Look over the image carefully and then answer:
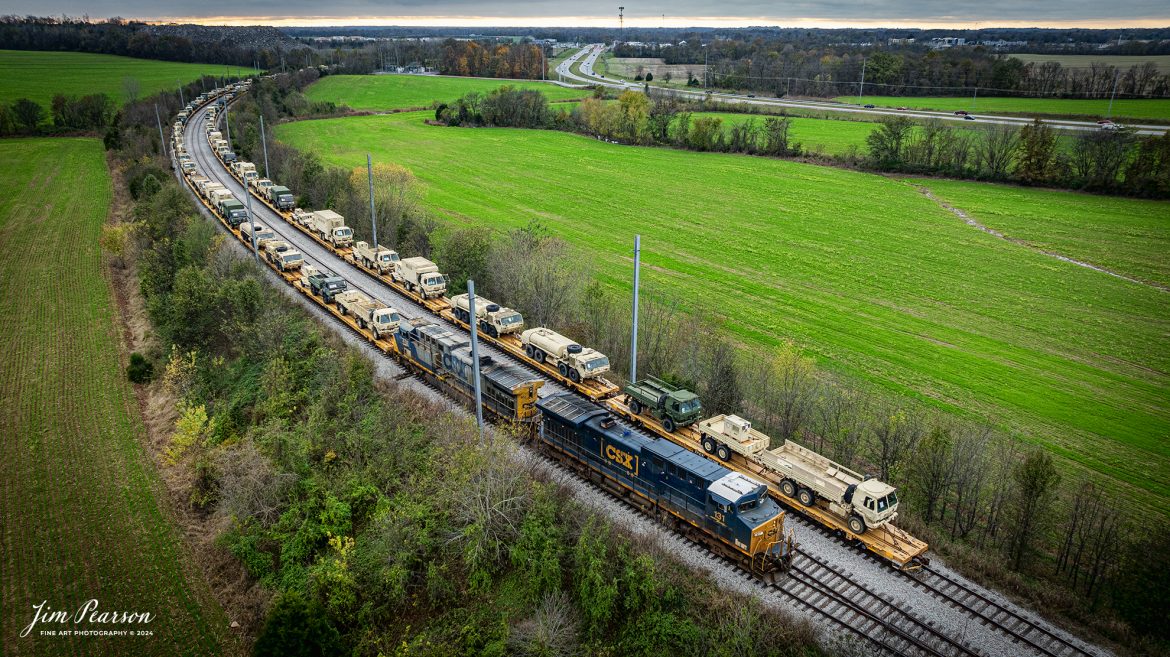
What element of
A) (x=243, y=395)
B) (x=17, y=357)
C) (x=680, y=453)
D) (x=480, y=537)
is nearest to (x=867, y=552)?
(x=680, y=453)

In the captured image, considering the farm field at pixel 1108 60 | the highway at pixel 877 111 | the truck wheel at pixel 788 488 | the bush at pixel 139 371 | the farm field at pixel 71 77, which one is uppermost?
the farm field at pixel 1108 60

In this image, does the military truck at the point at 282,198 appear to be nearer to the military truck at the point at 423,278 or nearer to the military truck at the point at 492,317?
the military truck at the point at 423,278

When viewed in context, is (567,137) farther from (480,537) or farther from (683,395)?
(480,537)

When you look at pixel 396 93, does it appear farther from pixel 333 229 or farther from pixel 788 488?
pixel 788 488

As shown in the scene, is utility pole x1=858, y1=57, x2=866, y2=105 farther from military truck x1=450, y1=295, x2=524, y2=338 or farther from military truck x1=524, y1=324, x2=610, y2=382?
military truck x1=524, y1=324, x2=610, y2=382

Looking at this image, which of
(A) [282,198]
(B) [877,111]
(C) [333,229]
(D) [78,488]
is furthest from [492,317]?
(B) [877,111]

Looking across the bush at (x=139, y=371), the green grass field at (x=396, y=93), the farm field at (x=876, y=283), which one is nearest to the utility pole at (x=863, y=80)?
the farm field at (x=876, y=283)
